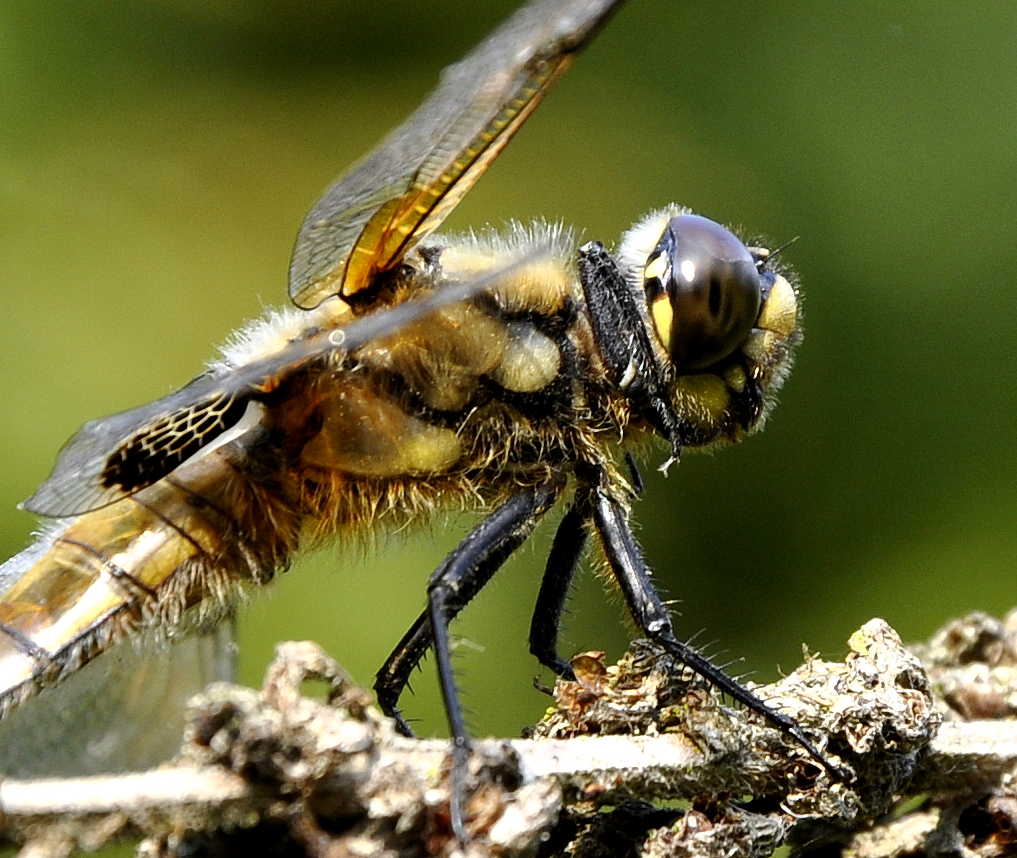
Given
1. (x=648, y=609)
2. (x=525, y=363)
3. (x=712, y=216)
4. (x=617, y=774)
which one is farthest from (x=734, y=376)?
(x=712, y=216)

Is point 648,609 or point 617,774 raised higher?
point 648,609

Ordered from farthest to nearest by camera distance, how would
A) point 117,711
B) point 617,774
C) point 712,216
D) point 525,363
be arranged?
point 712,216, point 117,711, point 525,363, point 617,774

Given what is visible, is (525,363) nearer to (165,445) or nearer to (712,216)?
(165,445)

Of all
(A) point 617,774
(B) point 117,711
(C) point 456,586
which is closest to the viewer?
(A) point 617,774

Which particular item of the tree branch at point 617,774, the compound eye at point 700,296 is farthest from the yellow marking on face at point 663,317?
the tree branch at point 617,774

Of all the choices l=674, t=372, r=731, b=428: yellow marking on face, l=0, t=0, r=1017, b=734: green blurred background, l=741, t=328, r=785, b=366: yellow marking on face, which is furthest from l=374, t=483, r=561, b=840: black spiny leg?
l=0, t=0, r=1017, b=734: green blurred background

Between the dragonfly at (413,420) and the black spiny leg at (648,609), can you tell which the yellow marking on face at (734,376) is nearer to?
the dragonfly at (413,420)

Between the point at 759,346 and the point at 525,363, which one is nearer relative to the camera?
the point at 525,363
